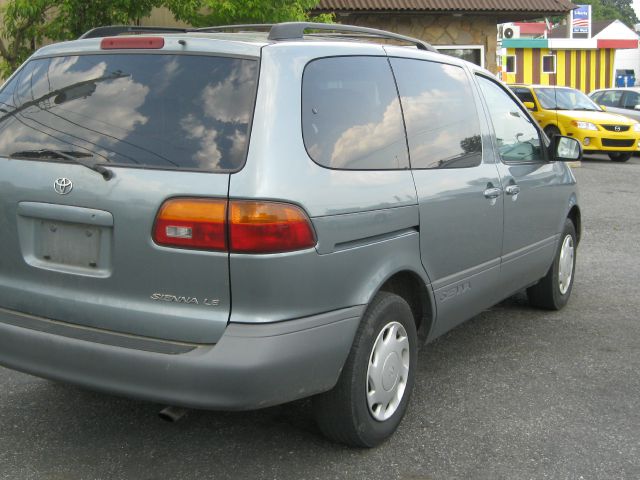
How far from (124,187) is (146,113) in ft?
1.06

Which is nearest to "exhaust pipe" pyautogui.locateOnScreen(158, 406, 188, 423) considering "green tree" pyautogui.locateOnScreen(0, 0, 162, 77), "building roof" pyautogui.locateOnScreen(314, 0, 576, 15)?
"green tree" pyautogui.locateOnScreen(0, 0, 162, 77)

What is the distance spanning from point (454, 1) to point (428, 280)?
15005 mm

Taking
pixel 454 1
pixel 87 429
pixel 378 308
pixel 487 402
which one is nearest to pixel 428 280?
pixel 378 308

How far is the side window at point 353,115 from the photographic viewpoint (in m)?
3.33

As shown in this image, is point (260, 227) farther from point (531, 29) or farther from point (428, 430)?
point (531, 29)

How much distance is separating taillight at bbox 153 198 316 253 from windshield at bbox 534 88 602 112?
54.2 feet

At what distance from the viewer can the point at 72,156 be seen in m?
3.26

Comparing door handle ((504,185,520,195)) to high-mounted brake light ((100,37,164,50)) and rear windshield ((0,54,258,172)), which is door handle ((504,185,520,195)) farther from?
high-mounted brake light ((100,37,164,50))

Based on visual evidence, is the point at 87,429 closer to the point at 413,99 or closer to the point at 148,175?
the point at 148,175

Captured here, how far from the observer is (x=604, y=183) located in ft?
48.3

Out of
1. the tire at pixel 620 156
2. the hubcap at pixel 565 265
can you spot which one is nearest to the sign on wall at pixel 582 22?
the tire at pixel 620 156

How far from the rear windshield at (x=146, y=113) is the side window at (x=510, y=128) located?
7.00 feet

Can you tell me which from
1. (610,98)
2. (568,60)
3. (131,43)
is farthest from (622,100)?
(568,60)

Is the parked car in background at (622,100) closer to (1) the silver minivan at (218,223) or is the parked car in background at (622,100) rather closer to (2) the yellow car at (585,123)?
(2) the yellow car at (585,123)
